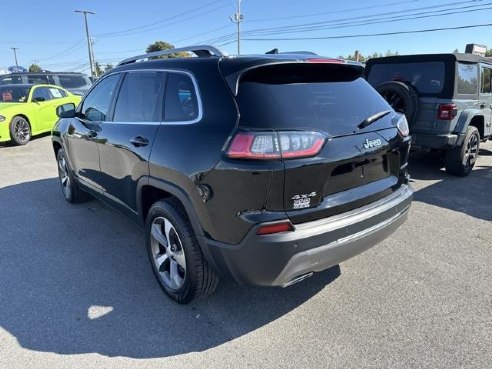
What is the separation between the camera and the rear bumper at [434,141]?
6027 millimetres

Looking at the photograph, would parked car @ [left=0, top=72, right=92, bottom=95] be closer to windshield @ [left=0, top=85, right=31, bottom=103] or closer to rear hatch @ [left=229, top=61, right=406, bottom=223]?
windshield @ [left=0, top=85, right=31, bottom=103]

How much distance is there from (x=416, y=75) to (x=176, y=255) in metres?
5.38

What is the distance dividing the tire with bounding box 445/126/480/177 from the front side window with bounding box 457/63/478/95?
2.10ft

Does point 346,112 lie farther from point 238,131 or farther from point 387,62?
point 387,62

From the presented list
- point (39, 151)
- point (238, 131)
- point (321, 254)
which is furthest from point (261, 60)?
point (39, 151)

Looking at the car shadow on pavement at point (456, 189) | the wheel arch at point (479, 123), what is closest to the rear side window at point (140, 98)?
the car shadow on pavement at point (456, 189)

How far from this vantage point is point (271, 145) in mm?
2188

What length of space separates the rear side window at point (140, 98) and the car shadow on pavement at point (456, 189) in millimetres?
3898

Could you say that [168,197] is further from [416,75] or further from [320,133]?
[416,75]

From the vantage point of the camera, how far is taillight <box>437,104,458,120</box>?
5992mm

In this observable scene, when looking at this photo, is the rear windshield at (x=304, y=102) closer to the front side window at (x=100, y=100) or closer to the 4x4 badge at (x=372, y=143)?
the 4x4 badge at (x=372, y=143)

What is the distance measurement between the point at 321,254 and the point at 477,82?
6.04 metres

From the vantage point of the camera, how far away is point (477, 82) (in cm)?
673

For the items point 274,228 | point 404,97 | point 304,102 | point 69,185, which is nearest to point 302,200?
point 274,228
